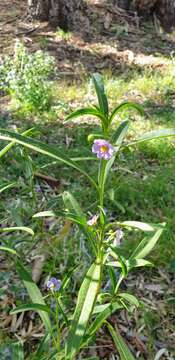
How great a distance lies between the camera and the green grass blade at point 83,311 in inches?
58.6

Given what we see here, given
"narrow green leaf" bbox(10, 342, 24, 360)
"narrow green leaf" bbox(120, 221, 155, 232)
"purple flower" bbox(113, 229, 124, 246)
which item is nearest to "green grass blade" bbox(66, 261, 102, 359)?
"purple flower" bbox(113, 229, 124, 246)

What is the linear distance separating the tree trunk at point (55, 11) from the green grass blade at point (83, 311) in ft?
14.4

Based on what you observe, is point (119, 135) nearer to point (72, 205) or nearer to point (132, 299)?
point (72, 205)

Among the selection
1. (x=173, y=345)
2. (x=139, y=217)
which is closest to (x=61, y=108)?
(x=139, y=217)

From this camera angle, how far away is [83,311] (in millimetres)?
1521

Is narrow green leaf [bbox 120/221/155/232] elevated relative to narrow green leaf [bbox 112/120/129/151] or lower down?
lower down

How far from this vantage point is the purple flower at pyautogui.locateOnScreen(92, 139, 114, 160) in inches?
58.4

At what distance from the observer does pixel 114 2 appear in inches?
255

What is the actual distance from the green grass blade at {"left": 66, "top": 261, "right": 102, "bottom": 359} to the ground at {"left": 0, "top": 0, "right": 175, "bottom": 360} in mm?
500

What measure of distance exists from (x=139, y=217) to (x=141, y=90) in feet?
6.47

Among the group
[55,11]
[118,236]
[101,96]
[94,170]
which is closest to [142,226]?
[118,236]

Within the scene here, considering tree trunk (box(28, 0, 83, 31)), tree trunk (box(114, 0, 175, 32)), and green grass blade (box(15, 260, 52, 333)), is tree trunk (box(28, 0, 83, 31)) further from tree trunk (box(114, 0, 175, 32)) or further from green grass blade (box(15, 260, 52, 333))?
green grass blade (box(15, 260, 52, 333))

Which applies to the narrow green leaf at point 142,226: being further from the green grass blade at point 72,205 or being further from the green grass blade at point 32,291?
the green grass blade at point 32,291

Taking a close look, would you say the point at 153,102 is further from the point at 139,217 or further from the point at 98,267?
the point at 98,267
